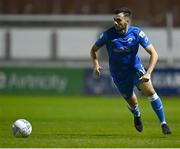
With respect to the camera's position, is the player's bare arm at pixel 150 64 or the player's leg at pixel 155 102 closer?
the player's bare arm at pixel 150 64

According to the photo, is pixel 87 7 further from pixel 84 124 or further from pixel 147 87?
pixel 147 87

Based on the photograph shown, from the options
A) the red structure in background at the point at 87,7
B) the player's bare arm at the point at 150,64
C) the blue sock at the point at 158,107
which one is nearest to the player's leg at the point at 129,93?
the blue sock at the point at 158,107

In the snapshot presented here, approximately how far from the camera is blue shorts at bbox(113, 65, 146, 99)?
13820 millimetres

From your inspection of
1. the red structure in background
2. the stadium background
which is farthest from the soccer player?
the red structure in background

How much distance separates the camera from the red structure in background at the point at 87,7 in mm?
36969

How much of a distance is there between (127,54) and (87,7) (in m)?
23.8

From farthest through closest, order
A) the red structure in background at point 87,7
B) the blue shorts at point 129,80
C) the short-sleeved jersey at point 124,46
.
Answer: the red structure in background at point 87,7 < the blue shorts at point 129,80 < the short-sleeved jersey at point 124,46

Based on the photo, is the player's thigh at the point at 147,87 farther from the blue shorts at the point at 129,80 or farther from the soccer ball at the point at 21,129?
the soccer ball at the point at 21,129

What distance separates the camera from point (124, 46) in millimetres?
13695

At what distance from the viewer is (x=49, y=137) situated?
42.1ft

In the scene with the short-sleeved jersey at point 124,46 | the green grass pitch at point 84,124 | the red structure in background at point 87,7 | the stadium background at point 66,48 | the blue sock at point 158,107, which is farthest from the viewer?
the red structure in background at point 87,7

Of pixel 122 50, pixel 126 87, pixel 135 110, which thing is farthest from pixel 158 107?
pixel 122 50

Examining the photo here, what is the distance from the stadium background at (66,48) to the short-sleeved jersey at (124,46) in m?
10.6

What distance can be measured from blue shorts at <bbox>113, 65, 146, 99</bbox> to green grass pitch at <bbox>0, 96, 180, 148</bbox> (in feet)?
2.67
